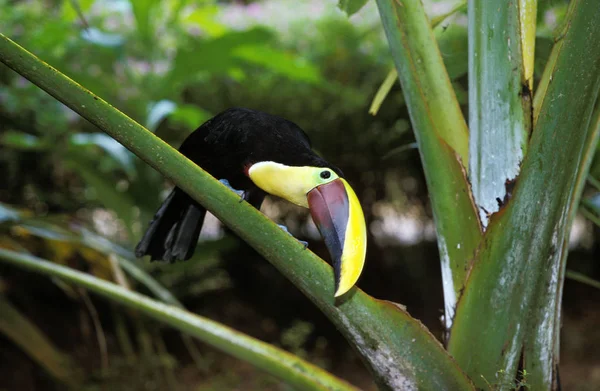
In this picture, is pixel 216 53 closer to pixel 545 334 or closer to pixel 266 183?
pixel 266 183

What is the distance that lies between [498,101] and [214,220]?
1291 millimetres

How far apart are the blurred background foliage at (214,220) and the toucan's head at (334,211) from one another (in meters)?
1.12

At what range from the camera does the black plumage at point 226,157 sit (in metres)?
0.62

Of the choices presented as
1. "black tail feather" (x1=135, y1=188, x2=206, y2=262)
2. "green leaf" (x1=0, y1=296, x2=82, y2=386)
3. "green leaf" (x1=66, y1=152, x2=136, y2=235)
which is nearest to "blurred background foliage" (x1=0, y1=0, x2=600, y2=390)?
"green leaf" (x1=66, y1=152, x2=136, y2=235)

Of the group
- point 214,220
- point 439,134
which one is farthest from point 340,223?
point 214,220

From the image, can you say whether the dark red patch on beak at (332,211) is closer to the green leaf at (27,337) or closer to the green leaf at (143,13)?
the green leaf at (27,337)

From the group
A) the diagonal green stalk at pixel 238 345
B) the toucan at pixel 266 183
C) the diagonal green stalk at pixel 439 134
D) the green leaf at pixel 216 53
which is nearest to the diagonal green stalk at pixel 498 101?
the diagonal green stalk at pixel 439 134

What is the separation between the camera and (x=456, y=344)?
2.08 ft

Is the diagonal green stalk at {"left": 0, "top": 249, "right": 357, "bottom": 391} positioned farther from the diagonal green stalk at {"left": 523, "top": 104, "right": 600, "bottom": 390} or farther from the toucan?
the diagonal green stalk at {"left": 523, "top": 104, "right": 600, "bottom": 390}

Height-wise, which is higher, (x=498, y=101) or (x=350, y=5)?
(x=350, y=5)

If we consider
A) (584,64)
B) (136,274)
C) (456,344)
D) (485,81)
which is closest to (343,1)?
(485,81)

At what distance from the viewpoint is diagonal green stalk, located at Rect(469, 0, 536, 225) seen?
0.63 metres

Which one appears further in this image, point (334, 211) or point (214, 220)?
point (214, 220)

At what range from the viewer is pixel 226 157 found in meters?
0.68
